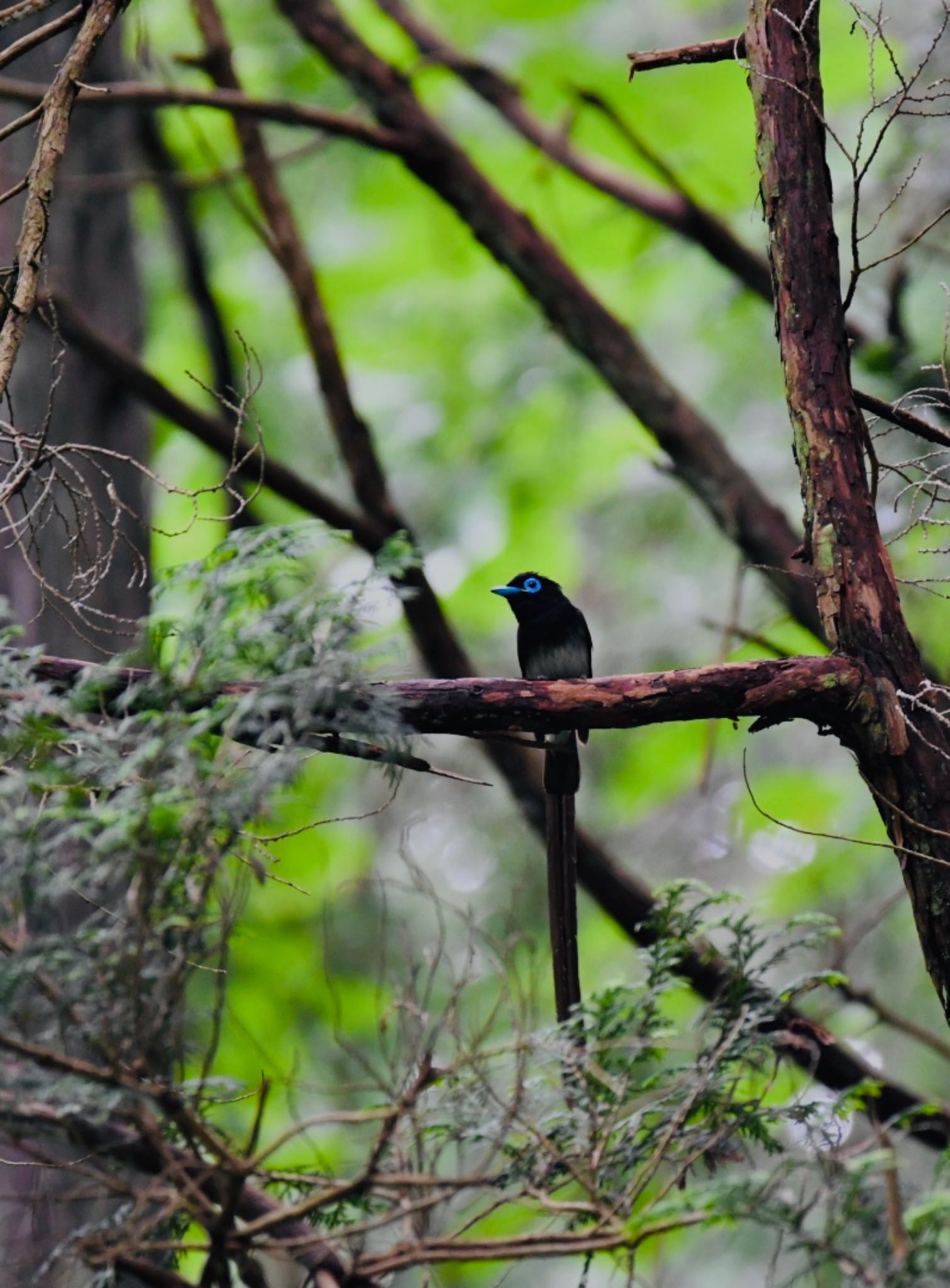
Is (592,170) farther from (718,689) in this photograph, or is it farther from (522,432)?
(718,689)

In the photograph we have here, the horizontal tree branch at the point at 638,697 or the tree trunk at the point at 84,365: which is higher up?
the tree trunk at the point at 84,365

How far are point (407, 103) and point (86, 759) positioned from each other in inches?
152

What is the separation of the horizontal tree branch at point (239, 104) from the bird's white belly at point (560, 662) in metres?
1.82

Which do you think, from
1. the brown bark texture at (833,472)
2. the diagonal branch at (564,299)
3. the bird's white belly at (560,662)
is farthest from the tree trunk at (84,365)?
the brown bark texture at (833,472)

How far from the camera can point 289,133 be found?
325 inches

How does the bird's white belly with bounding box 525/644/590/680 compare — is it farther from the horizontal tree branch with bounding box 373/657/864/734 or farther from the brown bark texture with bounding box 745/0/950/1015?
the horizontal tree branch with bounding box 373/657/864/734

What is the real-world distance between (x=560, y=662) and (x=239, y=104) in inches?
82.7

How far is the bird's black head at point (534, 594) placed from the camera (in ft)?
15.3

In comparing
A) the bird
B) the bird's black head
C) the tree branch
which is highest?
the bird's black head

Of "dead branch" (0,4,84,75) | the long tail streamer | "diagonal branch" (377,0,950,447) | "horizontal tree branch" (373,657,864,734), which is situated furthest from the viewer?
"diagonal branch" (377,0,950,447)

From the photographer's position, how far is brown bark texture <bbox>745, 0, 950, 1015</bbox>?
2.61m

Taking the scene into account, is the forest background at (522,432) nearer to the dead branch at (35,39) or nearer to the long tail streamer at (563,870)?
the long tail streamer at (563,870)

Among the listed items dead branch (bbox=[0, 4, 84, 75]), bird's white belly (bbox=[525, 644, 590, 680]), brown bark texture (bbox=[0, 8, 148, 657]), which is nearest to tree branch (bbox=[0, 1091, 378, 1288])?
dead branch (bbox=[0, 4, 84, 75])

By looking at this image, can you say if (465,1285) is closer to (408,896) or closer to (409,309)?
(408,896)
